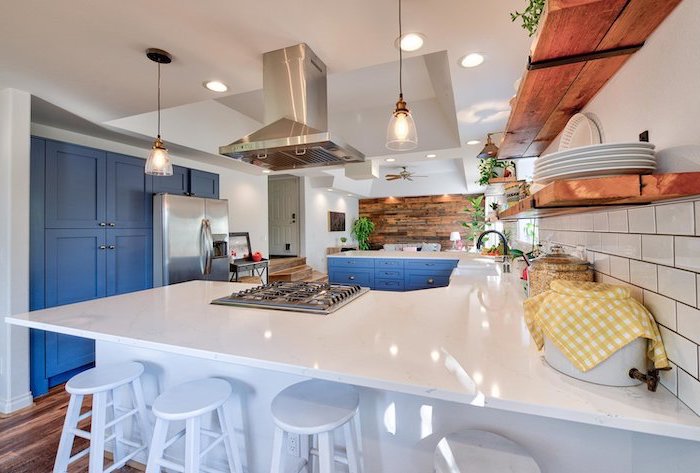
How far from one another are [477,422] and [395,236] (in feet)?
29.5

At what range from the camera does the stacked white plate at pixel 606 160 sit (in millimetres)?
637

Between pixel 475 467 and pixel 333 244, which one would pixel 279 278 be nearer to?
pixel 333 244

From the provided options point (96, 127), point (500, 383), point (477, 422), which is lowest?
point (477, 422)

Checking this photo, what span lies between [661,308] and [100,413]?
2.03 m

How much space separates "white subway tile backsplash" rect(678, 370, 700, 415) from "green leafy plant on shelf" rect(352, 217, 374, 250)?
9136 millimetres

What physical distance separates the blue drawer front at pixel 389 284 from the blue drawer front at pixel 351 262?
0.24 meters

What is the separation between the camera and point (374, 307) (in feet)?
4.97

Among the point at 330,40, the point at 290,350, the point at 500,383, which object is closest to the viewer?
the point at 500,383

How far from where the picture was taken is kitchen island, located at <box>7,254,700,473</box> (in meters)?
0.70

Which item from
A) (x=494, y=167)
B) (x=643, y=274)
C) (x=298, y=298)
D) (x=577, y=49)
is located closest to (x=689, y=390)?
(x=643, y=274)

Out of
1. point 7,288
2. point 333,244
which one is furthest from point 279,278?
point 7,288

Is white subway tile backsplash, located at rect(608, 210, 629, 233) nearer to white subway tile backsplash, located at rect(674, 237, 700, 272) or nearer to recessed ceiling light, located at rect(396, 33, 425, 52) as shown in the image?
white subway tile backsplash, located at rect(674, 237, 700, 272)

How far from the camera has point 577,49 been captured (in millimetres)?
812

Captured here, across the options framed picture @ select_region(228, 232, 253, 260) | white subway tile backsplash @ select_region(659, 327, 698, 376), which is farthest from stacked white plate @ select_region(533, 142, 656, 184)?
framed picture @ select_region(228, 232, 253, 260)
